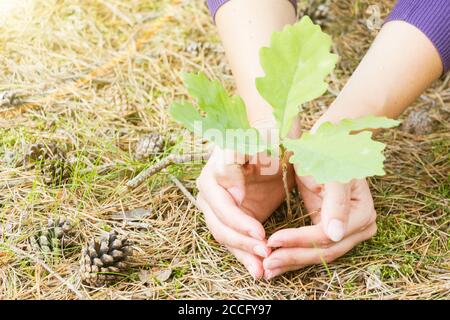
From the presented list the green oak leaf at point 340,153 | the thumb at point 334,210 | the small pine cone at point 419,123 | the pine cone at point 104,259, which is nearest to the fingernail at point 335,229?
the thumb at point 334,210

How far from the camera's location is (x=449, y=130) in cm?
195

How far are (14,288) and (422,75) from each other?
3.99 feet

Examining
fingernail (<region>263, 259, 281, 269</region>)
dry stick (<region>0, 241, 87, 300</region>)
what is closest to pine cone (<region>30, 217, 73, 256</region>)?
dry stick (<region>0, 241, 87, 300</region>)

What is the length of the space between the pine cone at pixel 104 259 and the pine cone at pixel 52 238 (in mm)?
96

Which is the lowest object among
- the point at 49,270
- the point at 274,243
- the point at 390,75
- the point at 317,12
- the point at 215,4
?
the point at 49,270

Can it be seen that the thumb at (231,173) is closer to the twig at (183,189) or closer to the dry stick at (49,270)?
the twig at (183,189)

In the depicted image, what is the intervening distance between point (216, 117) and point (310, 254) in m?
0.42

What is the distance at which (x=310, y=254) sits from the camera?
4.56 feet

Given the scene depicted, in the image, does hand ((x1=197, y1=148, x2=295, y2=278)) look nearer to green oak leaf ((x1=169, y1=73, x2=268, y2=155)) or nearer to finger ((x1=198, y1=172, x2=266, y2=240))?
finger ((x1=198, y1=172, x2=266, y2=240))

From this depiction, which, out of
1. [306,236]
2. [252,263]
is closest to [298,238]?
[306,236]

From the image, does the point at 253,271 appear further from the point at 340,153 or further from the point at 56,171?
the point at 56,171
